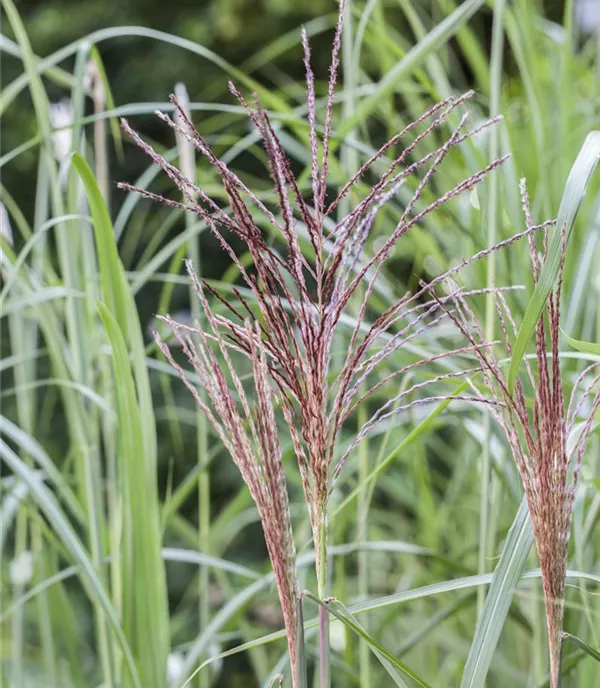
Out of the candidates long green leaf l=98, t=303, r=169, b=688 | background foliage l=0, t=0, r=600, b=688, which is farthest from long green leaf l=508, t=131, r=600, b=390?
long green leaf l=98, t=303, r=169, b=688

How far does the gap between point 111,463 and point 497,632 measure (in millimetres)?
447

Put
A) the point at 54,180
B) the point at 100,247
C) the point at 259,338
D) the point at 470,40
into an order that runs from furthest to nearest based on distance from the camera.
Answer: the point at 470,40, the point at 54,180, the point at 100,247, the point at 259,338

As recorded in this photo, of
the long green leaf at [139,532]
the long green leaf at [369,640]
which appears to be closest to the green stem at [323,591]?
the long green leaf at [369,640]

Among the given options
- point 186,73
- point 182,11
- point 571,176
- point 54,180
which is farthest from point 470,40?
point 182,11

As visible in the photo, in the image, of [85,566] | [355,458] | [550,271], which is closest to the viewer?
[550,271]

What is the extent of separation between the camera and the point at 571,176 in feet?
1.12

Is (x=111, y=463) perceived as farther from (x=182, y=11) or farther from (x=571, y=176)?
(x=182, y=11)

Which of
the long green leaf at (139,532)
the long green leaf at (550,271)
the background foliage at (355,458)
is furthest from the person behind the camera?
the background foliage at (355,458)

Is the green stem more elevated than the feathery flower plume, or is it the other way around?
the feathery flower plume

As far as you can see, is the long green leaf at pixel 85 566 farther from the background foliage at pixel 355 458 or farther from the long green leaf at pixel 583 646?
the long green leaf at pixel 583 646

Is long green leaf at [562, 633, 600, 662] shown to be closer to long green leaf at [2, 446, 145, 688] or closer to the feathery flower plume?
the feathery flower plume

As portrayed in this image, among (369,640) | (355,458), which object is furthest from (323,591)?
(355,458)

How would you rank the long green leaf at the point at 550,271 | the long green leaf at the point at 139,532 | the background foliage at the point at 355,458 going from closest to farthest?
the long green leaf at the point at 550,271
the long green leaf at the point at 139,532
the background foliage at the point at 355,458

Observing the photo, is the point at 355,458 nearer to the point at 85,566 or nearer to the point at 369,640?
the point at 85,566
